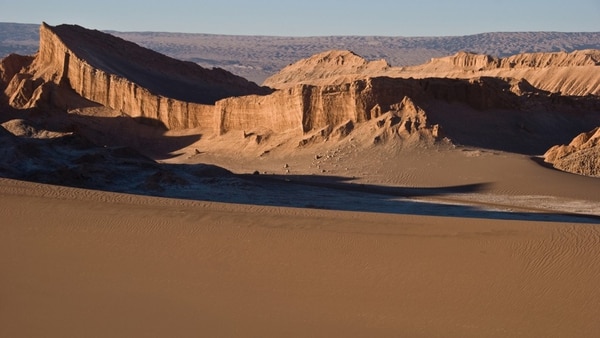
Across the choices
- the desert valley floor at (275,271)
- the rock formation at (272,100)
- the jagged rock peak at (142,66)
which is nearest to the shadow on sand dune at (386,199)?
the rock formation at (272,100)

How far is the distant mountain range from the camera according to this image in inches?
6383

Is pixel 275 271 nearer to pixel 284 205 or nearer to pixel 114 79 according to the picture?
pixel 284 205

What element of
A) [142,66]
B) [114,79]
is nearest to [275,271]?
[114,79]

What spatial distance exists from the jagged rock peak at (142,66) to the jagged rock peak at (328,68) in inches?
885

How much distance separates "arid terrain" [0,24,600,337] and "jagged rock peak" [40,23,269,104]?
0.14 metres

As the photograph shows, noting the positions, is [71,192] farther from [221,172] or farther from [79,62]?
[79,62]

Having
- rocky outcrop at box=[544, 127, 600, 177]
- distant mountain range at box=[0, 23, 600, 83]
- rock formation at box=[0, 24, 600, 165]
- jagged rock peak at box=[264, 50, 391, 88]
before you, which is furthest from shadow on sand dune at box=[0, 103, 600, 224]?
distant mountain range at box=[0, 23, 600, 83]

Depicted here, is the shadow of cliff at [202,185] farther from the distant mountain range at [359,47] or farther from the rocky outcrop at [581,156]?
the distant mountain range at [359,47]

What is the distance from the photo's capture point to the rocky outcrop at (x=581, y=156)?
26047 mm

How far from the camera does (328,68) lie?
7069 cm

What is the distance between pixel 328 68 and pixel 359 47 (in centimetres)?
11563

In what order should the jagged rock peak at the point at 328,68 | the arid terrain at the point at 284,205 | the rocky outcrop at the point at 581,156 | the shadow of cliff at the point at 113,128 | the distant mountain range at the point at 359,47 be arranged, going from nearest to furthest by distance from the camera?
the arid terrain at the point at 284,205 < the rocky outcrop at the point at 581,156 < the shadow of cliff at the point at 113,128 < the jagged rock peak at the point at 328,68 < the distant mountain range at the point at 359,47

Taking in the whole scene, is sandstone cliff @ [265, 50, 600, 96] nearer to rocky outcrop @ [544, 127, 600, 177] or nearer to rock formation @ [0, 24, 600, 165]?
rock formation @ [0, 24, 600, 165]

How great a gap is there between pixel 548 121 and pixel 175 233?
28.5 metres
